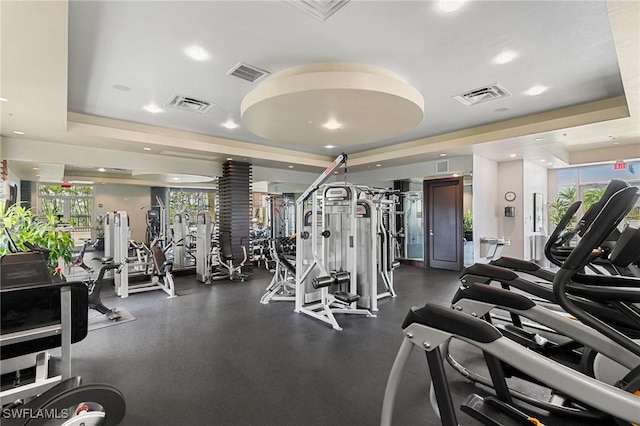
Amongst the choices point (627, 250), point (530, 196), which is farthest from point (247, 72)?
point (530, 196)

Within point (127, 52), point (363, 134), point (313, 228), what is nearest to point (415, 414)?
point (313, 228)

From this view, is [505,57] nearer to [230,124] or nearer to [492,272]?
[492,272]

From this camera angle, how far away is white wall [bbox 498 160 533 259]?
744 centimetres

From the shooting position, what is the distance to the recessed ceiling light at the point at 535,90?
13.4 ft

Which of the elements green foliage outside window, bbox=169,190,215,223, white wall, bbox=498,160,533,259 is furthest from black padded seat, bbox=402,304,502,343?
green foliage outside window, bbox=169,190,215,223

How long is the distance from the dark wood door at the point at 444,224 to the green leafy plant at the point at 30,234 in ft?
24.8

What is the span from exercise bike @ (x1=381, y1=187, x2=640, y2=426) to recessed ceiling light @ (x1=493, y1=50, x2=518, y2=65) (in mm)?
2575

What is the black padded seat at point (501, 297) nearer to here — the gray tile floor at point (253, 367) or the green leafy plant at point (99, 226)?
the gray tile floor at point (253, 367)

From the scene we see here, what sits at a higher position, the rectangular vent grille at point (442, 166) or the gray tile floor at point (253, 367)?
the rectangular vent grille at point (442, 166)

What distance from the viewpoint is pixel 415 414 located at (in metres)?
2.21

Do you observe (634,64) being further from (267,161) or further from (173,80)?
(267,161)

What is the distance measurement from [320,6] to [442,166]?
19.7 ft

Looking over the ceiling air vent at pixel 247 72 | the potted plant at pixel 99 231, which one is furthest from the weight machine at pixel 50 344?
the potted plant at pixel 99 231

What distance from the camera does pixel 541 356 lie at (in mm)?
1235
